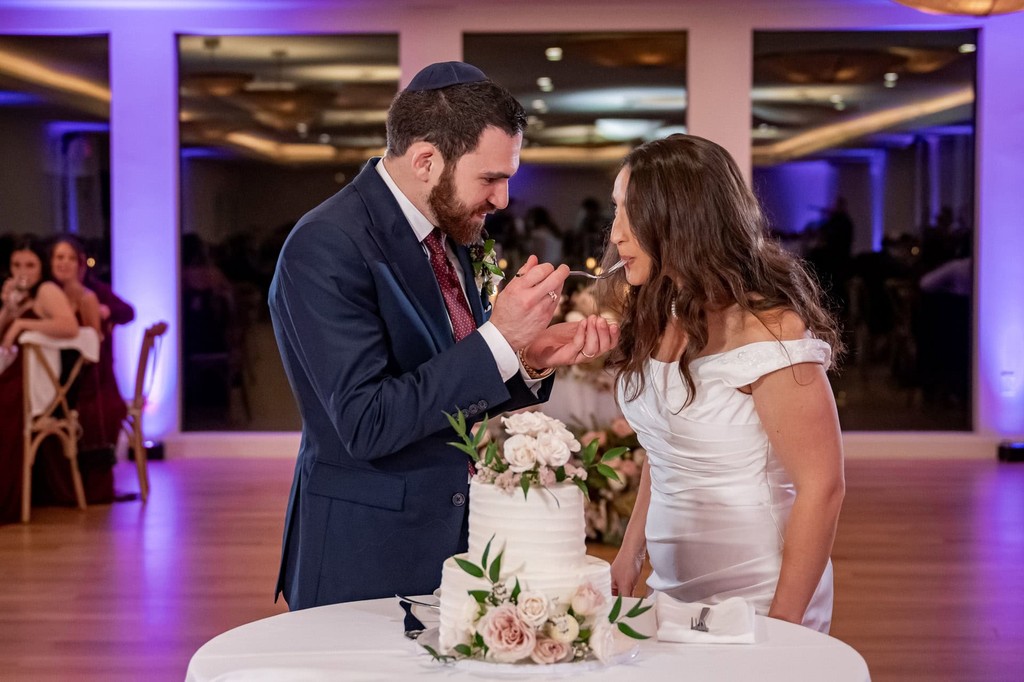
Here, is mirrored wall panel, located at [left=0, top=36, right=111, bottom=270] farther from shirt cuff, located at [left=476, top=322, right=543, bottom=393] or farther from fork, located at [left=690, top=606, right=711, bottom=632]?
fork, located at [left=690, top=606, right=711, bottom=632]

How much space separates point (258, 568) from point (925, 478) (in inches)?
190

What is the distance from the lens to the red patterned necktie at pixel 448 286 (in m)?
2.21

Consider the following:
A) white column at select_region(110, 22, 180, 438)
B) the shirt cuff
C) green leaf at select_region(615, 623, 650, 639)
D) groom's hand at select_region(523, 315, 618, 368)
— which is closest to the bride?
groom's hand at select_region(523, 315, 618, 368)

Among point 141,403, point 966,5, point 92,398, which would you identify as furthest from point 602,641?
point 92,398

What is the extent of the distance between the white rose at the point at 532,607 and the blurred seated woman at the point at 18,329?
592 cm

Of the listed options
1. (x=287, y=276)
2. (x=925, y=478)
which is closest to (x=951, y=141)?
(x=925, y=478)

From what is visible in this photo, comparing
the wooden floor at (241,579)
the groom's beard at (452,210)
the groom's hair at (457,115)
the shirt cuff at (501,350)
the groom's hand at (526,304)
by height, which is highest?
the groom's hair at (457,115)

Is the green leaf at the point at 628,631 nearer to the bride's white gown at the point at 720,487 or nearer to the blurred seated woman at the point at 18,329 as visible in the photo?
the bride's white gown at the point at 720,487

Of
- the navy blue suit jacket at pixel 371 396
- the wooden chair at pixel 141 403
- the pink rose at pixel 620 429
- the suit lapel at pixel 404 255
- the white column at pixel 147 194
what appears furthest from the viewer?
the white column at pixel 147 194

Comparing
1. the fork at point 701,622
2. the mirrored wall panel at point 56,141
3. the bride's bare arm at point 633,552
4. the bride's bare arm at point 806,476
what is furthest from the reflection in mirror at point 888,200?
Answer: the fork at point 701,622

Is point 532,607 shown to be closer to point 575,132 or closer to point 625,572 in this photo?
point 625,572

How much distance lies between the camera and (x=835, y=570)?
524cm

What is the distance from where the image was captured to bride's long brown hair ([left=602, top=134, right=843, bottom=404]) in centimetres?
222

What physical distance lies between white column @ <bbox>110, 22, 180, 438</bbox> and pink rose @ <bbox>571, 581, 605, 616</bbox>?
8.19 metres
